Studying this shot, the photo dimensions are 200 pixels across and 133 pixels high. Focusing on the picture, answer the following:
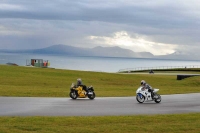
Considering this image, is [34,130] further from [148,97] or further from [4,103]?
[148,97]

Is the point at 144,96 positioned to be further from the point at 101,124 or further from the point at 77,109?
the point at 101,124

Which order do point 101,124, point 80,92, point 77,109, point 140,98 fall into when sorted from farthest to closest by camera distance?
point 80,92
point 140,98
point 77,109
point 101,124

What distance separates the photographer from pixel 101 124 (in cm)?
1362

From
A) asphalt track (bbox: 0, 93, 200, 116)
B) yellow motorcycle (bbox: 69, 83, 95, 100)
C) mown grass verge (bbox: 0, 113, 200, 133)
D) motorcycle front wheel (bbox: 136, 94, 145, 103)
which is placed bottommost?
mown grass verge (bbox: 0, 113, 200, 133)

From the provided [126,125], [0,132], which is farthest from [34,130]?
[126,125]

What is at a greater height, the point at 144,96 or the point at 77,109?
the point at 144,96

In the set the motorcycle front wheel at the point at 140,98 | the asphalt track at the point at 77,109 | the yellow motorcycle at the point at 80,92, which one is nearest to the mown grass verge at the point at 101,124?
the asphalt track at the point at 77,109

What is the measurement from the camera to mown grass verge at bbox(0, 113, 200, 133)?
40.3ft

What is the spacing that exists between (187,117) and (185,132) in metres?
3.58

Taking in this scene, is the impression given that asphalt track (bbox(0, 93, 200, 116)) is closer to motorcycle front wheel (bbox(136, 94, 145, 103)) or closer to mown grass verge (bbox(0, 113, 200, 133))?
motorcycle front wheel (bbox(136, 94, 145, 103))

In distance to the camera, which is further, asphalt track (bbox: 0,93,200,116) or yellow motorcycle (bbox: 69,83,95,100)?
yellow motorcycle (bbox: 69,83,95,100)

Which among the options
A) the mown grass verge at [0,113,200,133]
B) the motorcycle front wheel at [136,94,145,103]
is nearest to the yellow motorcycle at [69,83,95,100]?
the motorcycle front wheel at [136,94,145,103]

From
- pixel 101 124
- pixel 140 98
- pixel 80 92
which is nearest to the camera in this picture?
pixel 101 124

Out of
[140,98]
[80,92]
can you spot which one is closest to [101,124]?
[140,98]
